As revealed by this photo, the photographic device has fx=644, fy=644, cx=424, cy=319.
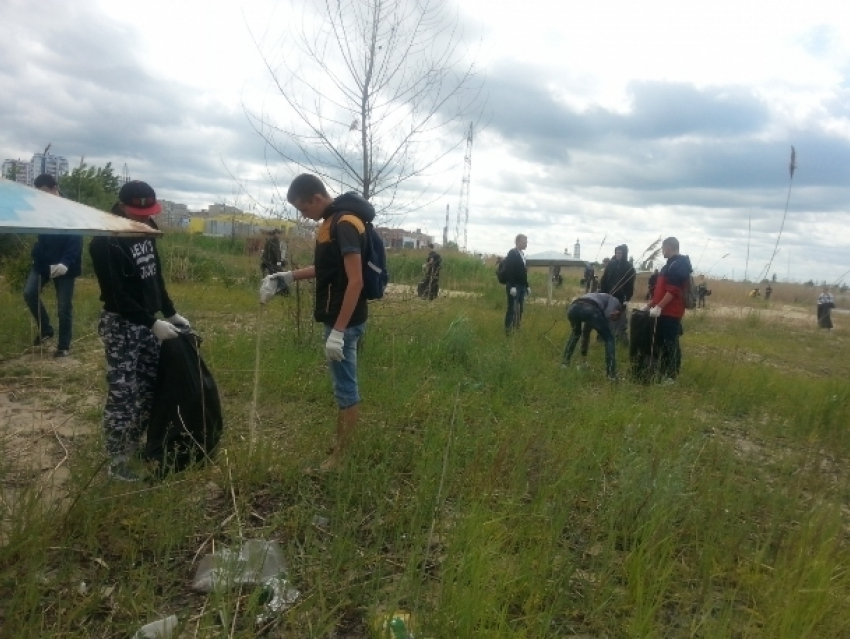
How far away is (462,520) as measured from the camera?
2.71 meters

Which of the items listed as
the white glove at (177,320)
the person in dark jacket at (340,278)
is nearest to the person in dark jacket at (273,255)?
the white glove at (177,320)

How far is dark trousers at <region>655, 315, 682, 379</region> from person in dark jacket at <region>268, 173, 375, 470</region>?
13.6ft

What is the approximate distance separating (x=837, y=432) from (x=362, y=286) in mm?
3860

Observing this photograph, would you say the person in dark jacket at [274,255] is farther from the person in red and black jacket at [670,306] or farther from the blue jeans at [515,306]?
the person in red and black jacket at [670,306]

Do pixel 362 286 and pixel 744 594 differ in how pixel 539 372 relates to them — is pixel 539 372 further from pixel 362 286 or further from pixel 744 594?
pixel 744 594

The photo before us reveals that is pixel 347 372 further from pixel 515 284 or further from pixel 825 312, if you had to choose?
pixel 825 312

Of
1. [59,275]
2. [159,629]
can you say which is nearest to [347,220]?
[159,629]

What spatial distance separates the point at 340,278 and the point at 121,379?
1.20 metres

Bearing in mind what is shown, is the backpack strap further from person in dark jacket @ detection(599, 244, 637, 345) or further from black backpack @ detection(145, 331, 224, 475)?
person in dark jacket @ detection(599, 244, 637, 345)

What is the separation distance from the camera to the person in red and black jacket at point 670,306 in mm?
6461

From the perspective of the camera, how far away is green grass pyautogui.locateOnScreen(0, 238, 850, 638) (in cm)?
222

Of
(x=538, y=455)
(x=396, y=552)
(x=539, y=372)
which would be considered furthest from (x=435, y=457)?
(x=539, y=372)

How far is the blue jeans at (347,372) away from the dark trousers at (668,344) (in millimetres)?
4119

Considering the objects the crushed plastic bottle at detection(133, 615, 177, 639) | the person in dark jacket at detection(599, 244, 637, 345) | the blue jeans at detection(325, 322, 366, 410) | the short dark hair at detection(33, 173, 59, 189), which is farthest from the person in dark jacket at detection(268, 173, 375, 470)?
the person in dark jacket at detection(599, 244, 637, 345)
